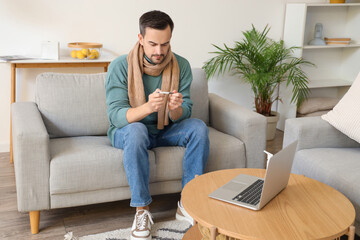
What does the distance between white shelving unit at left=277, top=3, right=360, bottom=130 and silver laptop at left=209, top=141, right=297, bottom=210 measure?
7.71ft

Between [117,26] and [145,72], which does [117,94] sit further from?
[117,26]

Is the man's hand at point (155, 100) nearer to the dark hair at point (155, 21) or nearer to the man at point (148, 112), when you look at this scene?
the man at point (148, 112)

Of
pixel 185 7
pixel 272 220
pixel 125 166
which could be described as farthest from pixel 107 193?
pixel 185 7

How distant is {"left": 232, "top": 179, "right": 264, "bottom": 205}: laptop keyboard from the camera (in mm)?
1534

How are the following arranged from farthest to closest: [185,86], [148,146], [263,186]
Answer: [185,86] → [148,146] → [263,186]

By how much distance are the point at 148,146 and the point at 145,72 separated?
15.3 inches

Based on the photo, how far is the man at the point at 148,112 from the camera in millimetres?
2012

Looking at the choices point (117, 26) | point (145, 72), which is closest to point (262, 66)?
point (117, 26)

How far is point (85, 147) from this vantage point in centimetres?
215

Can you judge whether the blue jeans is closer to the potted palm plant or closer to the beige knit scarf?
the beige knit scarf

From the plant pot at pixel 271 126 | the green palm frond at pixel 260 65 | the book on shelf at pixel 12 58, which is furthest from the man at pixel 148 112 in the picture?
the plant pot at pixel 271 126

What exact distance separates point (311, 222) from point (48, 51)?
221 centimetres

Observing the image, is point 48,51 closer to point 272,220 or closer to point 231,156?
point 231,156

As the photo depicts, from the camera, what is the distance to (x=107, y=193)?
2.11 metres
